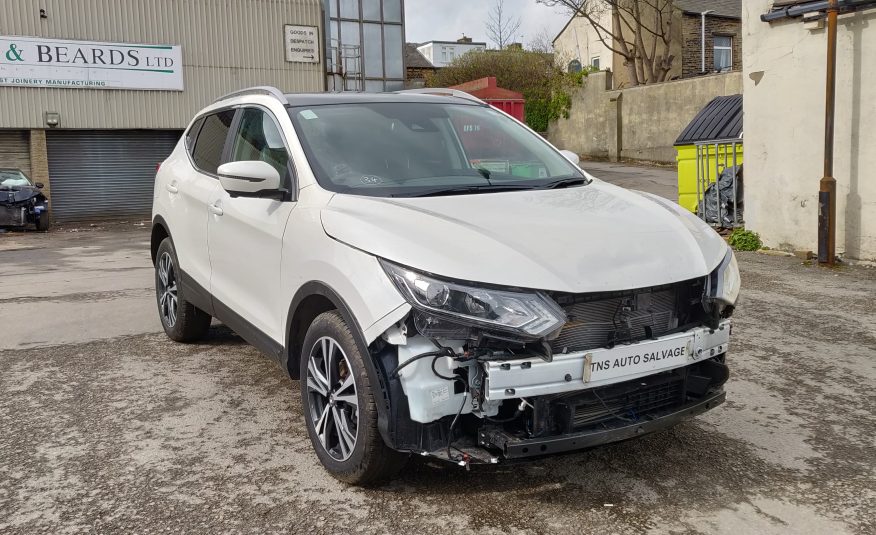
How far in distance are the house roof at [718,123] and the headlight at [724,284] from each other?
8.97m

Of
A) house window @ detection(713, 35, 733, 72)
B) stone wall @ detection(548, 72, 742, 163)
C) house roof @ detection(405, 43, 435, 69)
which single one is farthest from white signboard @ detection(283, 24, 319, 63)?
house roof @ detection(405, 43, 435, 69)

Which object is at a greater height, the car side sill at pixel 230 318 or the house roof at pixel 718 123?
the house roof at pixel 718 123

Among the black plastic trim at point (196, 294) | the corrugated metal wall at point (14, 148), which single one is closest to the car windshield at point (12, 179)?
the corrugated metal wall at point (14, 148)

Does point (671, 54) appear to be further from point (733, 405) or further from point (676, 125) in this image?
point (733, 405)

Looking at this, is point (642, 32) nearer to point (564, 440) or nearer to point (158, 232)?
point (158, 232)

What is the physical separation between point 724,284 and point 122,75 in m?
23.6

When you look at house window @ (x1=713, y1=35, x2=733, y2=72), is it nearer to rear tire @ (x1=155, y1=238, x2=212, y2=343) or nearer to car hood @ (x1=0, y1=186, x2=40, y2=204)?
car hood @ (x1=0, y1=186, x2=40, y2=204)

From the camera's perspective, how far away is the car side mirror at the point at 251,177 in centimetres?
385

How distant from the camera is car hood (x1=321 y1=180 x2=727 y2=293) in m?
2.98

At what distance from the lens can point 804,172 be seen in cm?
978

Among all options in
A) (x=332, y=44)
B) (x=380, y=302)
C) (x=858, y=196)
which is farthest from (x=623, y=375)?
(x=332, y=44)

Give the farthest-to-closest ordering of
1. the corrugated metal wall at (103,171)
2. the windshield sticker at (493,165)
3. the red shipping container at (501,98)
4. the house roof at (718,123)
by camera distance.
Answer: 1. the corrugated metal wall at (103,171)
2. the red shipping container at (501,98)
3. the house roof at (718,123)
4. the windshield sticker at (493,165)

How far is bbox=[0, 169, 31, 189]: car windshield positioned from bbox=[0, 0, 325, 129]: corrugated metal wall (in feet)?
13.9

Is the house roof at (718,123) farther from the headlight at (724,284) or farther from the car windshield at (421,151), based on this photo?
the headlight at (724,284)
